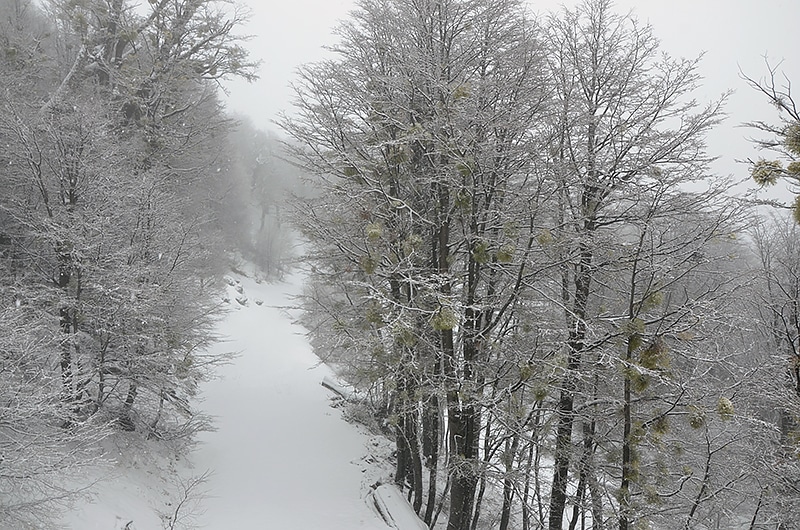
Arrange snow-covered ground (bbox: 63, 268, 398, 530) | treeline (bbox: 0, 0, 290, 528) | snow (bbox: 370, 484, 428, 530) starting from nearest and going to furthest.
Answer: treeline (bbox: 0, 0, 290, 528) → snow-covered ground (bbox: 63, 268, 398, 530) → snow (bbox: 370, 484, 428, 530)

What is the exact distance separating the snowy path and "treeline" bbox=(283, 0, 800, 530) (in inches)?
144

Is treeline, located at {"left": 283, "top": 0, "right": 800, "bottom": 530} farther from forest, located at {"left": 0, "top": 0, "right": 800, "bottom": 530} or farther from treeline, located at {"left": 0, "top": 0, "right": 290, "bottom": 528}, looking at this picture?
treeline, located at {"left": 0, "top": 0, "right": 290, "bottom": 528}

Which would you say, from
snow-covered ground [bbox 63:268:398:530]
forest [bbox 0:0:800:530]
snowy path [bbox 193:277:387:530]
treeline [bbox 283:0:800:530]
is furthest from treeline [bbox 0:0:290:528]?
treeline [bbox 283:0:800:530]

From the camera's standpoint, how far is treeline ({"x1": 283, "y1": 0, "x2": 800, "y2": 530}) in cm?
544

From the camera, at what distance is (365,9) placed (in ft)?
25.7

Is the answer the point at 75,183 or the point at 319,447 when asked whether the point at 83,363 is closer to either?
the point at 75,183

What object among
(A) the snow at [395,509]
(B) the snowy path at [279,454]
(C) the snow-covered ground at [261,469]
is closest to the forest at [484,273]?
(A) the snow at [395,509]

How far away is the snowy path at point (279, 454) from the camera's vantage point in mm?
8461

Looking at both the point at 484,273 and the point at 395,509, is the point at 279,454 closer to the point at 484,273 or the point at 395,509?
the point at 395,509

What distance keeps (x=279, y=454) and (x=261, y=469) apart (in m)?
0.98

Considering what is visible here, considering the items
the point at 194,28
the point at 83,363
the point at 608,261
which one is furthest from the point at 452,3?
the point at 194,28

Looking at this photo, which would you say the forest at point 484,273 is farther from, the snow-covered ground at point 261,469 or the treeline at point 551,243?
the snow-covered ground at point 261,469

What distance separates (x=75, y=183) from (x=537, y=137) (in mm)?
7751

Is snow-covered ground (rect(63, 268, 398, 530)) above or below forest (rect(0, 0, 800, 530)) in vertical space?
below
